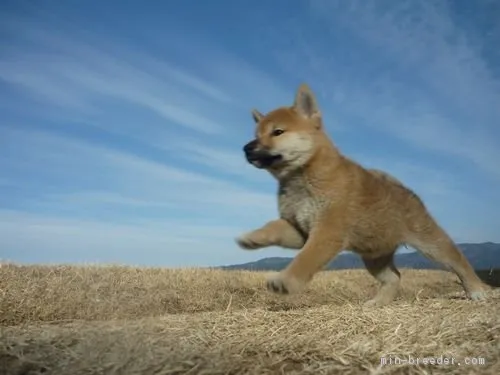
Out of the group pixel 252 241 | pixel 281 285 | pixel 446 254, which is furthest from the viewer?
pixel 446 254

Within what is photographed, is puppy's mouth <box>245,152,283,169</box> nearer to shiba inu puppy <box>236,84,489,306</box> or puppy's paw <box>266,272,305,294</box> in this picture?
shiba inu puppy <box>236,84,489,306</box>

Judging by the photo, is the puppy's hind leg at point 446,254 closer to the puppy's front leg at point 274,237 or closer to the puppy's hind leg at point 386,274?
the puppy's hind leg at point 386,274

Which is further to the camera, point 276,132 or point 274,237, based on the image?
point 276,132

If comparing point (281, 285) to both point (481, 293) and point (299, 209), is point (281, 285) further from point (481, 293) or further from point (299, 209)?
point (481, 293)

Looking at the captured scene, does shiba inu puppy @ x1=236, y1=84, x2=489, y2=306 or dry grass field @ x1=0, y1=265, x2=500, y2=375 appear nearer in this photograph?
dry grass field @ x1=0, y1=265, x2=500, y2=375

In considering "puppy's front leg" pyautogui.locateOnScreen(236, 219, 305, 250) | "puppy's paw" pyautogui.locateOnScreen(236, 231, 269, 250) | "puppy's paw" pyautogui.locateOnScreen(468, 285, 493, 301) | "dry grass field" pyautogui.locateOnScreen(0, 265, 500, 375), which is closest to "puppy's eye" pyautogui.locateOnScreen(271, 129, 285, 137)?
"puppy's front leg" pyautogui.locateOnScreen(236, 219, 305, 250)

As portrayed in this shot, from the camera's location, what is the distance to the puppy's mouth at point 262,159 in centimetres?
588

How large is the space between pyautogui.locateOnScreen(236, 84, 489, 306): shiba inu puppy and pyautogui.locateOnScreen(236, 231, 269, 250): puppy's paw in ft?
0.03

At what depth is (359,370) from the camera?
9.50 ft

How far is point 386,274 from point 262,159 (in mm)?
2368

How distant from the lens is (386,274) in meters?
6.92

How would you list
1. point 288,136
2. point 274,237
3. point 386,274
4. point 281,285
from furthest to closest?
point 386,274 < point 288,136 < point 274,237 < point 281,285

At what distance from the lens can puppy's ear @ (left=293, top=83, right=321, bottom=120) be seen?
20.3ft

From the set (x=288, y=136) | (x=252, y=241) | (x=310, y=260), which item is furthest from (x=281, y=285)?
(x=288, y=136)
